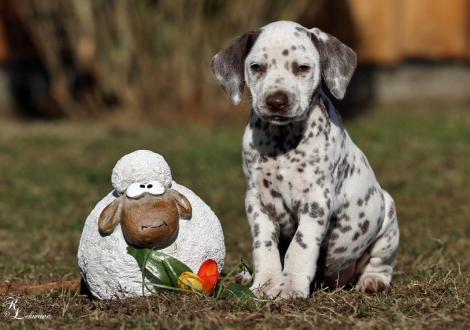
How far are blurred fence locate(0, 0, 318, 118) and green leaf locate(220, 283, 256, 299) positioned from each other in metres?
8.70

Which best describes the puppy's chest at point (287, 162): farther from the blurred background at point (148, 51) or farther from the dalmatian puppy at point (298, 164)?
the blurred background at point (148, 51)

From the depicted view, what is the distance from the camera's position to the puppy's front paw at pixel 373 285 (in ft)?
15.5

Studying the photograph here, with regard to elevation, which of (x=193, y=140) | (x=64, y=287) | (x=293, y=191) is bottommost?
(x=193, y=140)

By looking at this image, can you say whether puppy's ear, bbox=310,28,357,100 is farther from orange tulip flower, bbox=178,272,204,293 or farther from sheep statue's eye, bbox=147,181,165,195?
orange tulip flower, bbox=178,272,204,293

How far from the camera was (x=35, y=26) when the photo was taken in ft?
43.8

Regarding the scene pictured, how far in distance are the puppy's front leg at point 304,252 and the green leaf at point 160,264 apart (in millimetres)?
535

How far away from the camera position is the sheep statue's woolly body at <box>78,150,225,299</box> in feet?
14.0

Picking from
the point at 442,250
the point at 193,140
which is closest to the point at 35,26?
the point at 193,140

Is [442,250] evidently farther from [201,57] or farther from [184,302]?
[201,57]

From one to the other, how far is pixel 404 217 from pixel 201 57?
5.97 metres

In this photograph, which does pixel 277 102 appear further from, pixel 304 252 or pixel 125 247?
pixel 125 247

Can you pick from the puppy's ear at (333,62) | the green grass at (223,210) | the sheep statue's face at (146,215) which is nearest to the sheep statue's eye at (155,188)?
the sheep statue's face at (146,215)

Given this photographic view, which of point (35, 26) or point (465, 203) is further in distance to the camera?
point (35, 26)

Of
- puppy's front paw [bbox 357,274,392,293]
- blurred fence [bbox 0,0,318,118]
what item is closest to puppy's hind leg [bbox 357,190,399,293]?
puppy's front paw [bbox 357,274,392,293]
